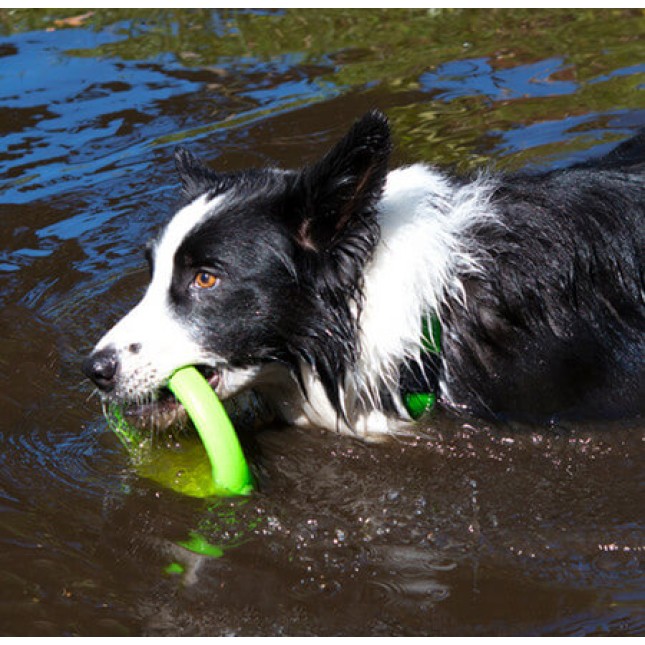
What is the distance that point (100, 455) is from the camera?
16.7ft

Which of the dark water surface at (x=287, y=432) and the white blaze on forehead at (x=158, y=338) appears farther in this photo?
the white blaze on forehead at (x=158, y=338)

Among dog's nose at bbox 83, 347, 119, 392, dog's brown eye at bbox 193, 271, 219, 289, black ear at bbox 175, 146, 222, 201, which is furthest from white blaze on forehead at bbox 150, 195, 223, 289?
dog's nose at bbox 83, 347, 119, 392

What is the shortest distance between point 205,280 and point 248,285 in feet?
0.58

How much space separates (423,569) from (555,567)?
0.49 meters

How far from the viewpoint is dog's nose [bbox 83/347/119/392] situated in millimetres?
4516

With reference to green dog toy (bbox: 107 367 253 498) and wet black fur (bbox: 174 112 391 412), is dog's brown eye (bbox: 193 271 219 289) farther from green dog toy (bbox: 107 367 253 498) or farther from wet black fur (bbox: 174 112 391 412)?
green dog toy (bbox: 107 367 253 498)

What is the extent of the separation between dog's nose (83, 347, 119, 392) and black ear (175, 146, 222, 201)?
83 centimetres

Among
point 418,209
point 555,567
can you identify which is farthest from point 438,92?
point 555,567

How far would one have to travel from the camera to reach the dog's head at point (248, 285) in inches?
178

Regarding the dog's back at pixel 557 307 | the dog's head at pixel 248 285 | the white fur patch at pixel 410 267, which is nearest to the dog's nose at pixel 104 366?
the dog's head at pixel 248 285

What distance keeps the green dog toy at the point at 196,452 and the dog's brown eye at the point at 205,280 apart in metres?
0.35

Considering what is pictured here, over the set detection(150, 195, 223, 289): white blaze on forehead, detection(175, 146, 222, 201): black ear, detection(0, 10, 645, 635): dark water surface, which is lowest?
detection(0, 10, 645, 635): dark water surface

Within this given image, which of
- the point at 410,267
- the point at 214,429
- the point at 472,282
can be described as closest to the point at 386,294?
the point at 410,267

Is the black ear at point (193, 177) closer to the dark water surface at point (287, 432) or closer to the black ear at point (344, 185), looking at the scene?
the black ear at point (344, 185)
